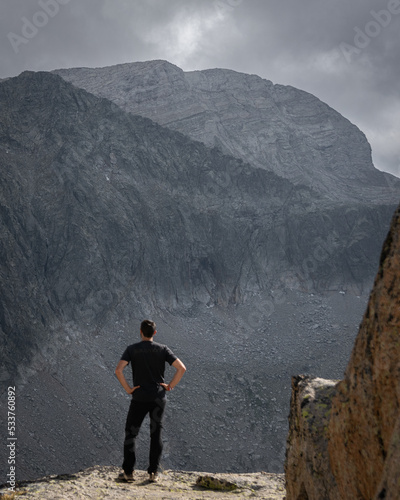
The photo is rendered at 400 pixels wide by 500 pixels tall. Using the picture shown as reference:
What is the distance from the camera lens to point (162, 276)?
6844 centimetres

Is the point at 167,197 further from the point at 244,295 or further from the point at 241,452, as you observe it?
the point at 241,452

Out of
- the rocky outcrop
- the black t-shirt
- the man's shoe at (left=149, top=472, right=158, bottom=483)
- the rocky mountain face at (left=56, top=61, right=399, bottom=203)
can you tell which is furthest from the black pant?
the rocky mountain face at (left=56, top=61, right=399, bottom=203)

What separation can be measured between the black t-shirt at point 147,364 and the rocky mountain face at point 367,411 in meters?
2.84

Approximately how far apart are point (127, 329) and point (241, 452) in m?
21.9

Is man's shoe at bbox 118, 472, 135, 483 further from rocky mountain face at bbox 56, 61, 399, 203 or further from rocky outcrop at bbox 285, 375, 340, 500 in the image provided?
rocky mountain face at bbox 56, 61, 399, 203

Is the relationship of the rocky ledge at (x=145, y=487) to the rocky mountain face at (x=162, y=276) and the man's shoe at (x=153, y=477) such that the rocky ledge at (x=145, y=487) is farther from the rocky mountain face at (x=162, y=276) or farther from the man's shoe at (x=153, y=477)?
the rocky mountain face at (x=162, y=276)

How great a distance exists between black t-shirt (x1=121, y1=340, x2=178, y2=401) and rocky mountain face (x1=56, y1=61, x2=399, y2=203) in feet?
291

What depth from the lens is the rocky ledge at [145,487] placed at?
7.46m

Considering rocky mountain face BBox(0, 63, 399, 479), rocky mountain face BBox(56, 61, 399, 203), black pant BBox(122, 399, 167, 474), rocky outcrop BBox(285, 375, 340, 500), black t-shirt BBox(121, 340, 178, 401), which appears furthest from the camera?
rocky mountain face BBox(56, 61, 399, 203)

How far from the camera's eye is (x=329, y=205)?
86375mm

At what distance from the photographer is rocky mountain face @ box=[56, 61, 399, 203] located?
9931 centimetres

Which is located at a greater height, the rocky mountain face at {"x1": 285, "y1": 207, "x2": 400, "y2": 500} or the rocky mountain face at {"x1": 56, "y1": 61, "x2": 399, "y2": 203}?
the rocky mountain face at {"x1": 56, "y1": 61, "x2": 399, "y2": 203}

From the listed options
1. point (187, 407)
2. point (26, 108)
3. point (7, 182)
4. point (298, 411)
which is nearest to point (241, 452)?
point (187, 407)

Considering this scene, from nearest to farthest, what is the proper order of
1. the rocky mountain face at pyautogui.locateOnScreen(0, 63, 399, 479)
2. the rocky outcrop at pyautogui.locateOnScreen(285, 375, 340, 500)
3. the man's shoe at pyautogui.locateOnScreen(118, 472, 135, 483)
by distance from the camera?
the rocky outcrop at pyautogui.locateOnScreen(285, 375, 340, 500), the man's shoe at pyautogui.locateOnScreen(118, 472, 135, 483), the rocky mountain face at pyautogui.locateOnScreen(0, 63, 399, 479)
